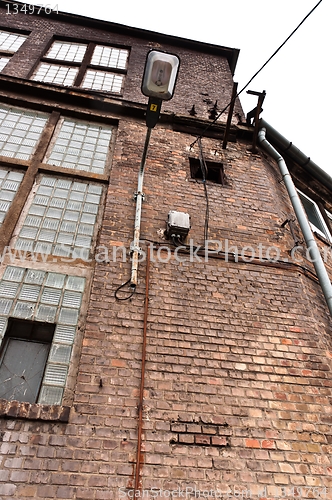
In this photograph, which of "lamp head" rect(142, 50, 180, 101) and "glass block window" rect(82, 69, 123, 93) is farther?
"glass block window" rect(82, 69, 123, 93)

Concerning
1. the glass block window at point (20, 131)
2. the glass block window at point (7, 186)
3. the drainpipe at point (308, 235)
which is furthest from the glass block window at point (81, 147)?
the drainpipe at point (308, 235)

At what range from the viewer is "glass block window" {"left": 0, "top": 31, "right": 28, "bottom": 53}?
869 centimetres

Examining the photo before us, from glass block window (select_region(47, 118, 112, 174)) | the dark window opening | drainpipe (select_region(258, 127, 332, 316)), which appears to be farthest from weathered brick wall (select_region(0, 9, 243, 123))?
the dark window opening

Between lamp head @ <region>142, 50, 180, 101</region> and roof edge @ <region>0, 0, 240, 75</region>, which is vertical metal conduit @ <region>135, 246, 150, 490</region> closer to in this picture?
lamp head @ <region>142, 50, 180, 101</region>

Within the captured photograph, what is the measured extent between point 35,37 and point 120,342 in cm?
956

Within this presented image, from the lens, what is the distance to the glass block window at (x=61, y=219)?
422 cm

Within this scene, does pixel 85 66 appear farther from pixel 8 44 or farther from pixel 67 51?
pixel 8 44

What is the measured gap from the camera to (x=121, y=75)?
28.1ft

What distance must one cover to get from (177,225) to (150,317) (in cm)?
134

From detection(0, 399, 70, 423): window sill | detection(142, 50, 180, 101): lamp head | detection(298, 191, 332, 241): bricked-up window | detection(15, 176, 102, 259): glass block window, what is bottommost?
detection(0, 399, 70, 423): window sill

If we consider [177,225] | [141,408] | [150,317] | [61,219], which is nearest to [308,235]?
[177,225]

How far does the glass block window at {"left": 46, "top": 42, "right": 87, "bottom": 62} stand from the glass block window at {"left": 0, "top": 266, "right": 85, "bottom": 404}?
729 cm

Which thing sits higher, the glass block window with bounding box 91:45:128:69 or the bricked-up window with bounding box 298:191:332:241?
the glass block window with bounding box 91:45:128:69

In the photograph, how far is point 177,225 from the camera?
4355 mm
